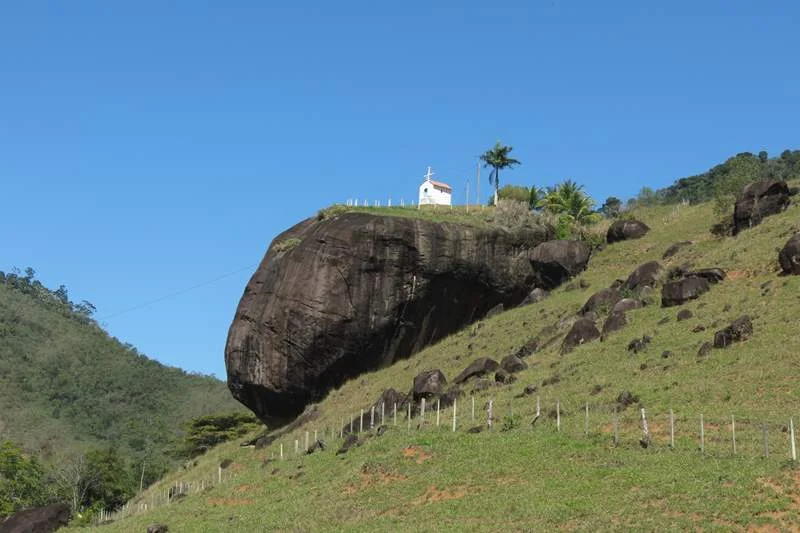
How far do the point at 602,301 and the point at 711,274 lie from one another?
7136mm

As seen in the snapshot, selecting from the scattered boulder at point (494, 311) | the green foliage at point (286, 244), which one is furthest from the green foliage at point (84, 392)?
the scattered boulder at point (494, 311)

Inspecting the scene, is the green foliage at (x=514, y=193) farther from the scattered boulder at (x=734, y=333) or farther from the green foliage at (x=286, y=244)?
the scattered boulder at (x=734, y=333)

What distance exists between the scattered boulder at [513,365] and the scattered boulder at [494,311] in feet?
54.8

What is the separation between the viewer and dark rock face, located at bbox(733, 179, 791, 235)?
77.3 meters

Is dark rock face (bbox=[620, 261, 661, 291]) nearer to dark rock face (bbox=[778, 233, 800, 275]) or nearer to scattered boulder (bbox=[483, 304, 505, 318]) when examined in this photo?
dark rock face (bbox=[778, 233, 800, 275])

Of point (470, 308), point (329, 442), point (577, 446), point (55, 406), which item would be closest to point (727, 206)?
point (470, 308)

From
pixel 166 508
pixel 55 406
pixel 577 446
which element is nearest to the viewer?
pixel 577 446

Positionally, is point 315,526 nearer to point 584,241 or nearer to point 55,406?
point 584,241

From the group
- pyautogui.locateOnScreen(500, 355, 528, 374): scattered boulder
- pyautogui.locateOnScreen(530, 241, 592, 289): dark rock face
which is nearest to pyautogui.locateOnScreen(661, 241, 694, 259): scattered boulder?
pyautogui.locateOnScreen(530, 241, 592, 289): dark rock face

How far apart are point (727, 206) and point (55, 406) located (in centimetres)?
9443

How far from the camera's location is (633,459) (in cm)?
3622

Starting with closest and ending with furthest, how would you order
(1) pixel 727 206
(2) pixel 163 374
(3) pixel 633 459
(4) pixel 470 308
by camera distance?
(3) pixel 633 459 < (4) pixel 470 308 < (1) pixel 727 206 < (2) pixel 163 374

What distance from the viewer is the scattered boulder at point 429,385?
59156mm

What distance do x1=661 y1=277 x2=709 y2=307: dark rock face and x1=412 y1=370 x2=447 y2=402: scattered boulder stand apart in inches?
567
